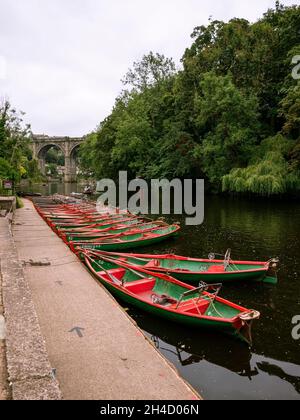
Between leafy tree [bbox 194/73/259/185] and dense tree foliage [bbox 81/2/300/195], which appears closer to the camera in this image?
dense tree foliage [bbox 81/2/300/195]

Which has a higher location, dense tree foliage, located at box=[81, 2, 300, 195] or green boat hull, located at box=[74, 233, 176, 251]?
dense tree foliage, located at box=[81, 2, 300, 195]

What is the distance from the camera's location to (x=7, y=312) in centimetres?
645

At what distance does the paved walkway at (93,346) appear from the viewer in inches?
210

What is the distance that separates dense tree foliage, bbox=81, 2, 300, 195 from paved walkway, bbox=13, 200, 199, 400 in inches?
928

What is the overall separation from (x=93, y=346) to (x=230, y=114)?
Answer: 33.4 meters

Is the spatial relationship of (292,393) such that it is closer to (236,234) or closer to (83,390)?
(83,390)

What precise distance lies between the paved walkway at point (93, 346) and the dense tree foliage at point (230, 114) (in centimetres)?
2358

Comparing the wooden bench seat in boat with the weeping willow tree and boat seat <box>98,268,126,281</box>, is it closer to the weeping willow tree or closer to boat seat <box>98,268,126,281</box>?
boat seat <box>98,268,126,281</box>

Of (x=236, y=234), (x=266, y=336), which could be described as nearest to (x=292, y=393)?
(x=266, y=336)

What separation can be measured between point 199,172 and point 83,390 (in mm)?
42320

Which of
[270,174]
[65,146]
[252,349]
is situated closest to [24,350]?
[252,349]

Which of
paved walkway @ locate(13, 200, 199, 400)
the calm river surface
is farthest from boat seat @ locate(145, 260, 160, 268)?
the calm river surface

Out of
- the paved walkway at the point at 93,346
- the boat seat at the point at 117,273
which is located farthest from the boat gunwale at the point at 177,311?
the paved walkway at the point at 93,346

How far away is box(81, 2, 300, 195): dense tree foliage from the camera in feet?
105
